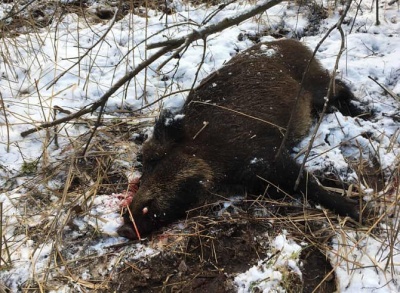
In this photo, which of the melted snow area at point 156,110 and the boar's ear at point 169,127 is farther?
the boar's ear at point 169,127

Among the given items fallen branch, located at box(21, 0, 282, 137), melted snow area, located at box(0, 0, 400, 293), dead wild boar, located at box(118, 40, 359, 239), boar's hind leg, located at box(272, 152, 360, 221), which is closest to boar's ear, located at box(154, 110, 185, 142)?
dead wild boar, located at box(118, 40, 359, 239)

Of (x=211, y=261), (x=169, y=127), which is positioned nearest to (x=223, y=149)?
(x=169, y=127)

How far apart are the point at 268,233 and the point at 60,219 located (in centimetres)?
159

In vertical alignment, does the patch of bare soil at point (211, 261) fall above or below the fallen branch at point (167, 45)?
below

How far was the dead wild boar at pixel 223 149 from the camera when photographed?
3.26 m

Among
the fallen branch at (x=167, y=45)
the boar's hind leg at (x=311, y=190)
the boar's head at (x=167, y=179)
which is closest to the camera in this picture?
the fallen branch at (x=167, y=45)

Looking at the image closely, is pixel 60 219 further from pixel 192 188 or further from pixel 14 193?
pixel 192 188

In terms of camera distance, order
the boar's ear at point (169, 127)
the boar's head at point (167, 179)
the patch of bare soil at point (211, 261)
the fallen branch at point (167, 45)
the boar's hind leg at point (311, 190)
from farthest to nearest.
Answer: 1. the boar's ear at point (169, 127)
2. the boar's head at point (167, 179)
3. the boar's hind leg at point (311, 190)
4. the patch of bare soil at point (211, 261)
5. the fallen branch at point (167, 45)

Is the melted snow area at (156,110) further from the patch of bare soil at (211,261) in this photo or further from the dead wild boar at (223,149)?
the dead wild boar at (223,149)

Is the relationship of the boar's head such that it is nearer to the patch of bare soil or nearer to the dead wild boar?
the dead wild boar

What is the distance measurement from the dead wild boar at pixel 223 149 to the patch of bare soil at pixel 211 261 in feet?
0.81

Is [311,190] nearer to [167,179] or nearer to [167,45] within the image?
[167,179]

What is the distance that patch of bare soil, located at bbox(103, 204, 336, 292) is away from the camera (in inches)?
106

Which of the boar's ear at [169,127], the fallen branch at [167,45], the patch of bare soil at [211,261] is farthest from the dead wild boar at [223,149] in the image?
the fallen branch at [167,45]
